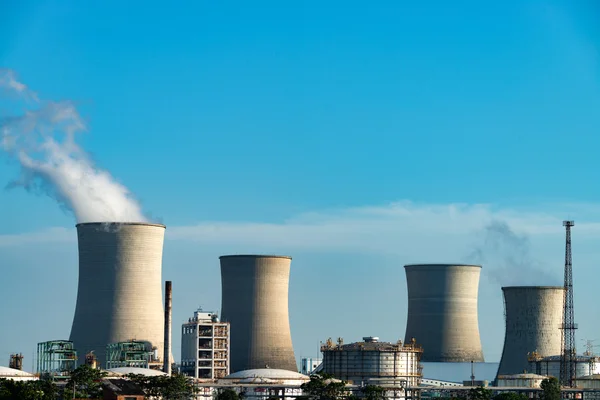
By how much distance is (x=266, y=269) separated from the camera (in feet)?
233

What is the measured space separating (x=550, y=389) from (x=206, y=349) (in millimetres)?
21782

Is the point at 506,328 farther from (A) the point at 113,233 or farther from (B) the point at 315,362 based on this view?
(B) the point at 315,362

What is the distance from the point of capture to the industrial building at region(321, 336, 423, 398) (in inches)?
2569

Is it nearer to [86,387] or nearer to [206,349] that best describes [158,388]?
[86,387]

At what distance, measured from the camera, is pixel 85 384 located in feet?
182

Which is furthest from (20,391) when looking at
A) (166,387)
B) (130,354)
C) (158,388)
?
(130,354)

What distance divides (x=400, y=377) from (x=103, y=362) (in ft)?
50.8

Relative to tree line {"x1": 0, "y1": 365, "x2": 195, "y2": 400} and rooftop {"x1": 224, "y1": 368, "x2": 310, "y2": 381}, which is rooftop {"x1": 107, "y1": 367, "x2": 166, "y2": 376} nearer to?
rooftop {"x1": 224, "y1": 368, "x2": 310, "y2": 381}

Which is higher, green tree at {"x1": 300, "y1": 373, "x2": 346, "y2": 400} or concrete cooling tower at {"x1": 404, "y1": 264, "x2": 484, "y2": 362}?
concrete cooling tower at {"x1": 404, "y1": 264, "x2": 484, "y2": 362}

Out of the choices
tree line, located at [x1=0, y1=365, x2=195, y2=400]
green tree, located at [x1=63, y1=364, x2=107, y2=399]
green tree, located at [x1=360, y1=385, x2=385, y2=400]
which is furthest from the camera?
green tree, located at [x1=360, y1=385, x2=385, y2=400]

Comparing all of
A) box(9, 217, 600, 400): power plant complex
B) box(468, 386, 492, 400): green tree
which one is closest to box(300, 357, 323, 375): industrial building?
box(9, 217, 600, 400): power plant complex

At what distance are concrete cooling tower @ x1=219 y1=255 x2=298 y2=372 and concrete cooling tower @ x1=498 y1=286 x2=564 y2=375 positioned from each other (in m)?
13.3

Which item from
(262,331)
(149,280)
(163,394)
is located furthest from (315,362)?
(163,394)

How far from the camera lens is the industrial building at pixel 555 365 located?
75.7 m
